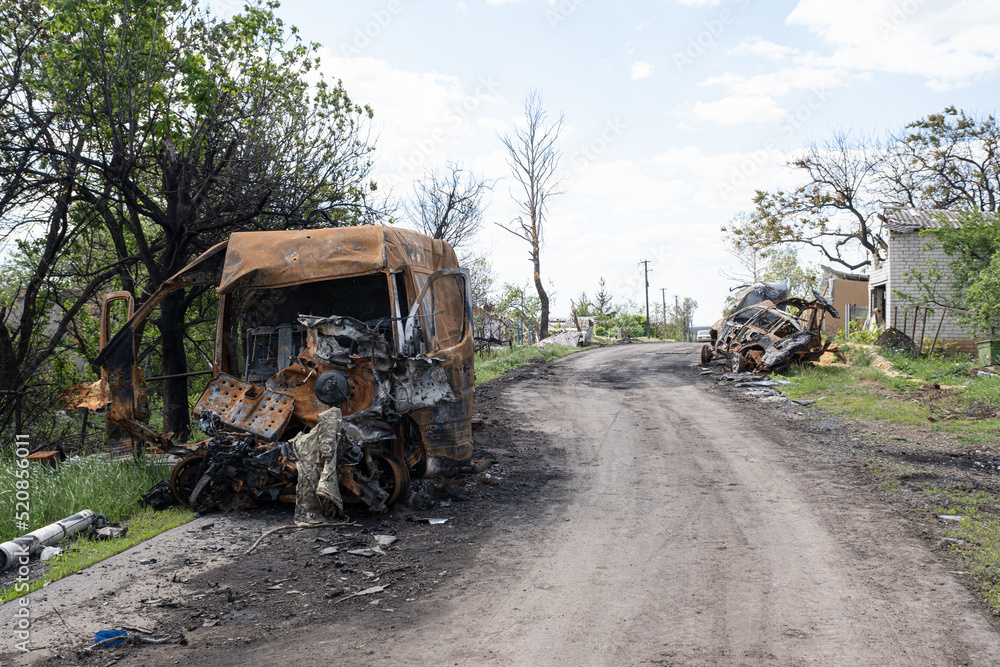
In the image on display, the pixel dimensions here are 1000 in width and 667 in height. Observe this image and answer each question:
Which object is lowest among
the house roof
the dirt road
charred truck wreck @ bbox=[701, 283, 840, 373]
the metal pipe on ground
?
the dirt road

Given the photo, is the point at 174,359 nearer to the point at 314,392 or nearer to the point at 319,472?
the point at 314,392

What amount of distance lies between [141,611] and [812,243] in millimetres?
35570

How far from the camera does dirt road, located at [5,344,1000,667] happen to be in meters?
4.03

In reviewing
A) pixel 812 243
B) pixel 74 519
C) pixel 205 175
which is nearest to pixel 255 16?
pixel 205 175

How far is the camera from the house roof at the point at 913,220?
23844 mm

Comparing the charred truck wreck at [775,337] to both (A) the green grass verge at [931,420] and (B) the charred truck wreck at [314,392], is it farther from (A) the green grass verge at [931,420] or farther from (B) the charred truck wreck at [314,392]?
(B) the charred truck wreck at [314,392]

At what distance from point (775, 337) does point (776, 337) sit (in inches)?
1.0

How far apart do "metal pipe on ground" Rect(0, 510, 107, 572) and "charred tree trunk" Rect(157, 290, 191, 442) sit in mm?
4508

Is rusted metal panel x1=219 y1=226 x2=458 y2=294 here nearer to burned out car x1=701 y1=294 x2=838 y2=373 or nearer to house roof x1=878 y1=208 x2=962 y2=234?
burned out car x1=701 y1=294 x2=838 y2=373

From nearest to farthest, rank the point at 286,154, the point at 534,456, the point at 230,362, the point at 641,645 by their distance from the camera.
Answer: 1. the point at 641,645
2. the point at 230,362
3. the point at 534,456
4. the point at 286,154

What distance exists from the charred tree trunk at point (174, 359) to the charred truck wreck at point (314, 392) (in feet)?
9.99

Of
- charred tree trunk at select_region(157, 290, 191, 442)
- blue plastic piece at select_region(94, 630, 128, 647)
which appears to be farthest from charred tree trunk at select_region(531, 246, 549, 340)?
blue plastic piece at select_region(94, 630, 128, 647)

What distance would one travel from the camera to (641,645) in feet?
13.4

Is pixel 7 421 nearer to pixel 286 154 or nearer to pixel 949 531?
pixel 286 154
